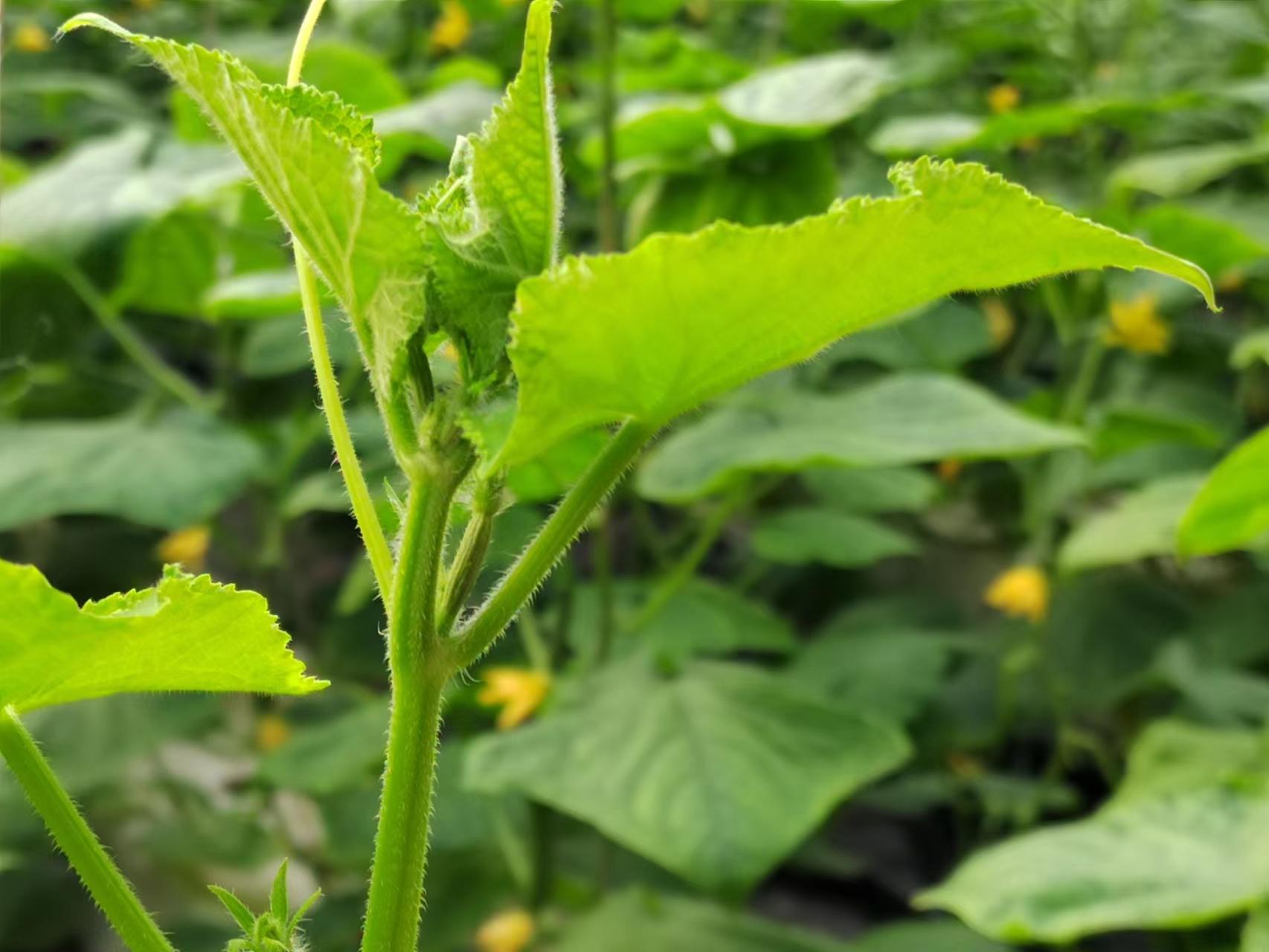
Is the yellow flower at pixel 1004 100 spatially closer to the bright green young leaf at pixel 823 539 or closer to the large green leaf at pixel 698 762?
the bright green young leaf at pixel 823 539

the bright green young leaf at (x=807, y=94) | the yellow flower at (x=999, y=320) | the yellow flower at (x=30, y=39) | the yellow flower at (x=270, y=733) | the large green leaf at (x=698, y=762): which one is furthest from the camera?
the yellow flower at (x=30, y=39)

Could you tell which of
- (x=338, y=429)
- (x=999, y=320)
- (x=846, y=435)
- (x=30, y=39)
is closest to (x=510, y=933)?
(x=846, y=435)

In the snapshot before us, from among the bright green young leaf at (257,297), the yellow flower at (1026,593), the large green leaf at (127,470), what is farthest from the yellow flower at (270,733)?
the yellow flower at (1026,593)

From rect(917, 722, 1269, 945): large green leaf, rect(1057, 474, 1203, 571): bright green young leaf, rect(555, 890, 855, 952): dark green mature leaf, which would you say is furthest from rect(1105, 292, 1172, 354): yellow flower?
rect(555, 890, 855, 952): dark green mature leaf

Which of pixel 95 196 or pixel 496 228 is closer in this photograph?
pixel 496 228

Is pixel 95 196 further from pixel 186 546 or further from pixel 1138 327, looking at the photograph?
pixel 1138 327
